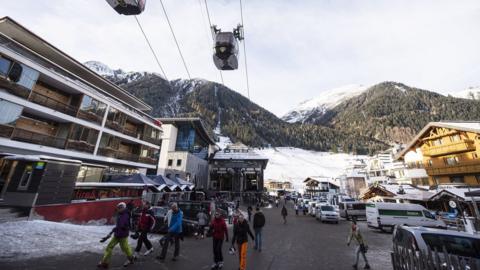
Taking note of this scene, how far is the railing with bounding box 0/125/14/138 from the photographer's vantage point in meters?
15.6

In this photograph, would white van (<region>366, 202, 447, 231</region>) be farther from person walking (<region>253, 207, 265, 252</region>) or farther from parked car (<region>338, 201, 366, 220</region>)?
person walking (<region>253, 207, 265, 252</region>)

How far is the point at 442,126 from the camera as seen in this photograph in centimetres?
3197

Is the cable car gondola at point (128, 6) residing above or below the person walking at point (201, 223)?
above

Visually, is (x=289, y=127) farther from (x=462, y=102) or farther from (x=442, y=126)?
(x=442, y=126)

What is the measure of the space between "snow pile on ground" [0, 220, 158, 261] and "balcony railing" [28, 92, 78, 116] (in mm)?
13462

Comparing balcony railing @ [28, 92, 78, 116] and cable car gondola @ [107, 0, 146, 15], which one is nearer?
cable car gondola @ [107, 0, 146, 15]

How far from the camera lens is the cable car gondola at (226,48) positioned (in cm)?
1030

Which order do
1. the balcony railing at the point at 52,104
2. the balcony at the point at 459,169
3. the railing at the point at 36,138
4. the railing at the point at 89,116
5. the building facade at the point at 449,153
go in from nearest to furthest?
the railing at the point at 36,138 < the balcony railing at the point at 52,104 < the railing at the point at 89,116 < the balcony at the point at 459,169 < the building facade at the point at 449,153

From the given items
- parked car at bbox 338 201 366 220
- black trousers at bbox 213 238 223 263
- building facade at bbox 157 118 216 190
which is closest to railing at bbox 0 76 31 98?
black trousers at bbox 213 238 223 263

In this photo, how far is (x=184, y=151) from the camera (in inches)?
1729

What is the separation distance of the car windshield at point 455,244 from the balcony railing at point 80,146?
2651 cm

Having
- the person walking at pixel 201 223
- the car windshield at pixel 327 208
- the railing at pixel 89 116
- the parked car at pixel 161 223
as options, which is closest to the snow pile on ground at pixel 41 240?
the parked car at pixel 161 223

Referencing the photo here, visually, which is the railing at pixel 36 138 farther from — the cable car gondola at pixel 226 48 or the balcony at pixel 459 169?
the balcony at pixel 459 169

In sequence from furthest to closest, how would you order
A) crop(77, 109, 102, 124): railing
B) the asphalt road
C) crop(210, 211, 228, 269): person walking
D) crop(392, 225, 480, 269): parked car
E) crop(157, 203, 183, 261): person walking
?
crop(77, 109, 102, 124): railing < crop(157, 203, 183, 261): person walking < crop(210, 211, 228, 269): person walking < the asphalt road < crop(392, 225, 480, 269): parked car
